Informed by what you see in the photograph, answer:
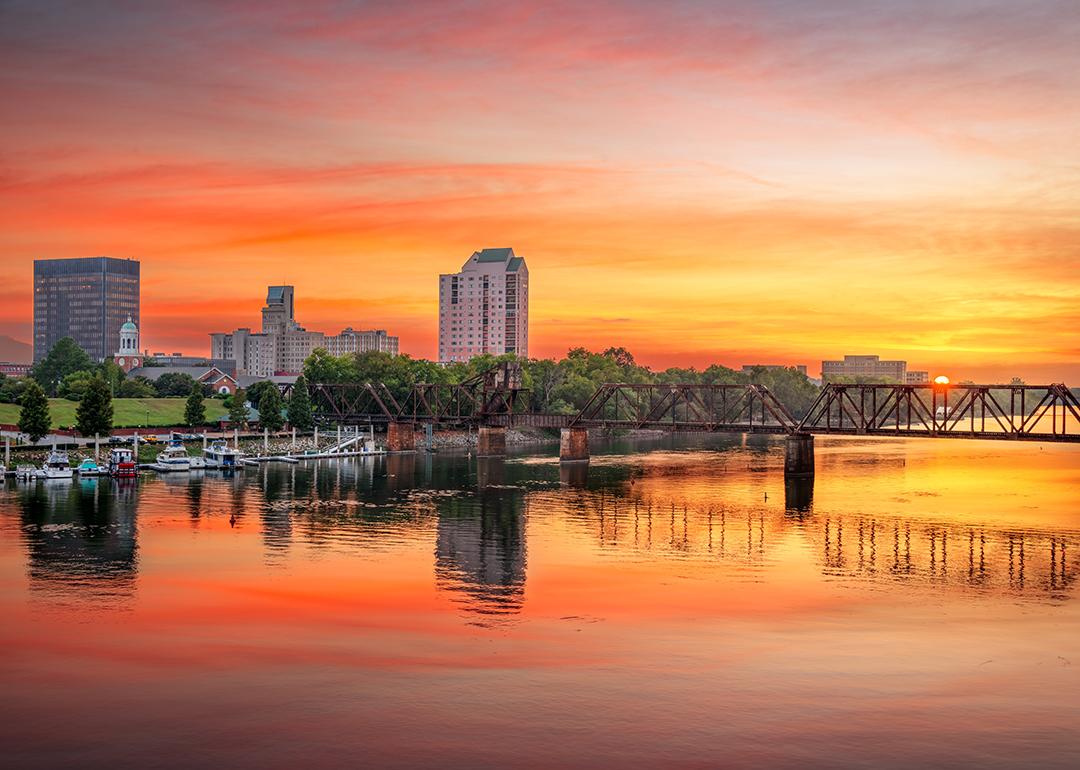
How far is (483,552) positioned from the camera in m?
83.2

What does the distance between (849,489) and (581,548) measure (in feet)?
202

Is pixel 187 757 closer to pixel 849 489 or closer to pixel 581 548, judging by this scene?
pixel 581 548

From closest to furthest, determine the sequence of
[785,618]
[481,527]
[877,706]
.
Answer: [877,706] < [785,618] < [481,527]

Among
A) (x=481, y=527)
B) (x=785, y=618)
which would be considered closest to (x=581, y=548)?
(x=481, y=527)

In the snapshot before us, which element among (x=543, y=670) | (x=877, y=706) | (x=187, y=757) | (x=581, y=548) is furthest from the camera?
(x=581, y=548)

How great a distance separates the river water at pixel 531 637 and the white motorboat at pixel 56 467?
750 inches

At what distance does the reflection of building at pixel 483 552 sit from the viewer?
6688cm

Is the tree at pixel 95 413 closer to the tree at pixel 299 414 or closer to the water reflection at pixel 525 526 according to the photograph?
A: the water reflection at pixel 525 526

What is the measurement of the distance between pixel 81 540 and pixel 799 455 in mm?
96162

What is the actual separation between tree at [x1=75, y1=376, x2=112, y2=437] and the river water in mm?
40592

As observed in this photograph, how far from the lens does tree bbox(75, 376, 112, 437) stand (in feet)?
487

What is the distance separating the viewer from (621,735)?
138 ft

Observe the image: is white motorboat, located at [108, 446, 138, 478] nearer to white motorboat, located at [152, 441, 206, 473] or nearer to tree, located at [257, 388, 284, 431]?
white motorboat, located at [152, 441, 206, 473]

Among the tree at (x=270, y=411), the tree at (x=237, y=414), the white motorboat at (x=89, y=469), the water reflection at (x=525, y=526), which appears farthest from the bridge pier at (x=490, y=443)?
the white motorboat at (x=89, y=469)
